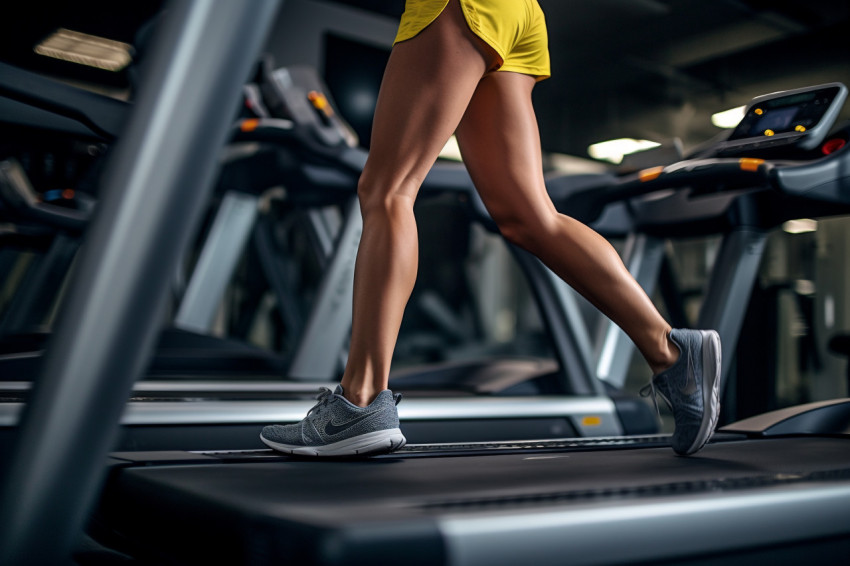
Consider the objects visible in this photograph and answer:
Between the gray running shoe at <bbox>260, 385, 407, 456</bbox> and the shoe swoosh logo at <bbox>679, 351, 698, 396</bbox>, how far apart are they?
21.1 inches

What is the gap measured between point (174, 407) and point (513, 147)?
1.10 m

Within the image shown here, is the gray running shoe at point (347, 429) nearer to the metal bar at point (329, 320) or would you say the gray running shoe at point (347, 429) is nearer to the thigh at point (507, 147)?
the thigh at point (507, 147)

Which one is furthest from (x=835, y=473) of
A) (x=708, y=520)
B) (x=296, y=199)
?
(x=296, y=199)

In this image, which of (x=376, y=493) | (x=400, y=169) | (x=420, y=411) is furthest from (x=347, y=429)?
(x=420, y=411)

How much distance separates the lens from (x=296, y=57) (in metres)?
6.18

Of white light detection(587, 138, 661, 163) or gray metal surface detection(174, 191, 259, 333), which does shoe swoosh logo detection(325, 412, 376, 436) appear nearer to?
gray metal surface detection(174, 191, 259, 333)

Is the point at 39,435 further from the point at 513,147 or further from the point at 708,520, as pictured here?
the point at 513,147

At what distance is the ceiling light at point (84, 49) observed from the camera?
6.36 meters

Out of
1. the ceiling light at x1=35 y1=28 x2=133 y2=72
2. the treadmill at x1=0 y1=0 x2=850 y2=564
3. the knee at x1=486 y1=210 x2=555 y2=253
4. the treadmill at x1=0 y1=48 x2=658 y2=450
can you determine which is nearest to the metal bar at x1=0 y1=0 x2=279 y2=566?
the treadmill at x1=0 y1=0 x2=850 y2=564

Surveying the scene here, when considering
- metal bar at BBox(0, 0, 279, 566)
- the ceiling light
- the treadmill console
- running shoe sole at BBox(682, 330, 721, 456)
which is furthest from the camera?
the ceiling light

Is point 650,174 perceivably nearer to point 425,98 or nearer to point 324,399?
point 425,98

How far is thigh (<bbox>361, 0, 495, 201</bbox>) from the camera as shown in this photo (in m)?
1.41

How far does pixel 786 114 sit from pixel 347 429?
5.24 feet

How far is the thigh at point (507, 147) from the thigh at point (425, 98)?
144mm
